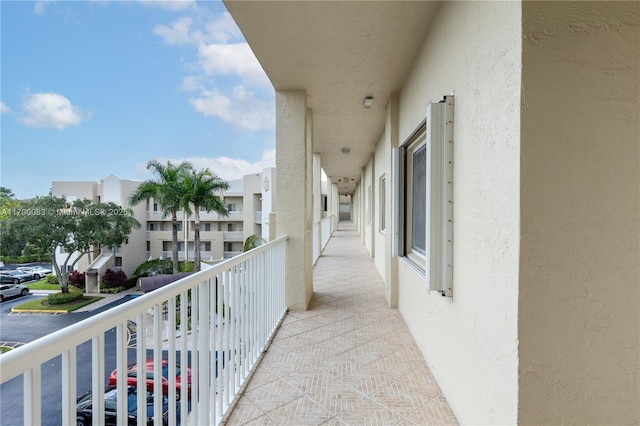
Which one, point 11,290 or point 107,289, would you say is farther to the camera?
point 107,289

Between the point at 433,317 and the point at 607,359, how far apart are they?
1.28 m

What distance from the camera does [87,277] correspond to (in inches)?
773

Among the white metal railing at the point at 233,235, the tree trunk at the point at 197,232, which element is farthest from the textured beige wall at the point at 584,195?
the white metal railing at the point at 233,235

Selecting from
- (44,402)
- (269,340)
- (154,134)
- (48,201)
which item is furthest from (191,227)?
(44,402)

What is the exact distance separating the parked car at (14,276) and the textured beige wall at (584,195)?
11062mm

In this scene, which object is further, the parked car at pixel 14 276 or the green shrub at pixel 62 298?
the green shrub at pixel 62 298

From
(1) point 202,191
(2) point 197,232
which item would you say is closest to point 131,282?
(2) point 197,232

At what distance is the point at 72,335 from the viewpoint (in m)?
0.87

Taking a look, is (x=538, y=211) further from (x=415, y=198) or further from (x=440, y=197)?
(x=415, y=198)

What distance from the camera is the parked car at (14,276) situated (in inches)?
319

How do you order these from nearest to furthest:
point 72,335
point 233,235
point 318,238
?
point 72,335 → point 318,238 → point 233,235

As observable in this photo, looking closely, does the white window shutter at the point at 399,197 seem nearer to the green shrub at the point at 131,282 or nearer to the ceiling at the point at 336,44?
the ceiling at the point at 336,44

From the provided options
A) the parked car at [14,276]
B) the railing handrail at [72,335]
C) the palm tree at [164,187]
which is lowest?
the parked car at [14,276]

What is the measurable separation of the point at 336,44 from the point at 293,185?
172 cm
